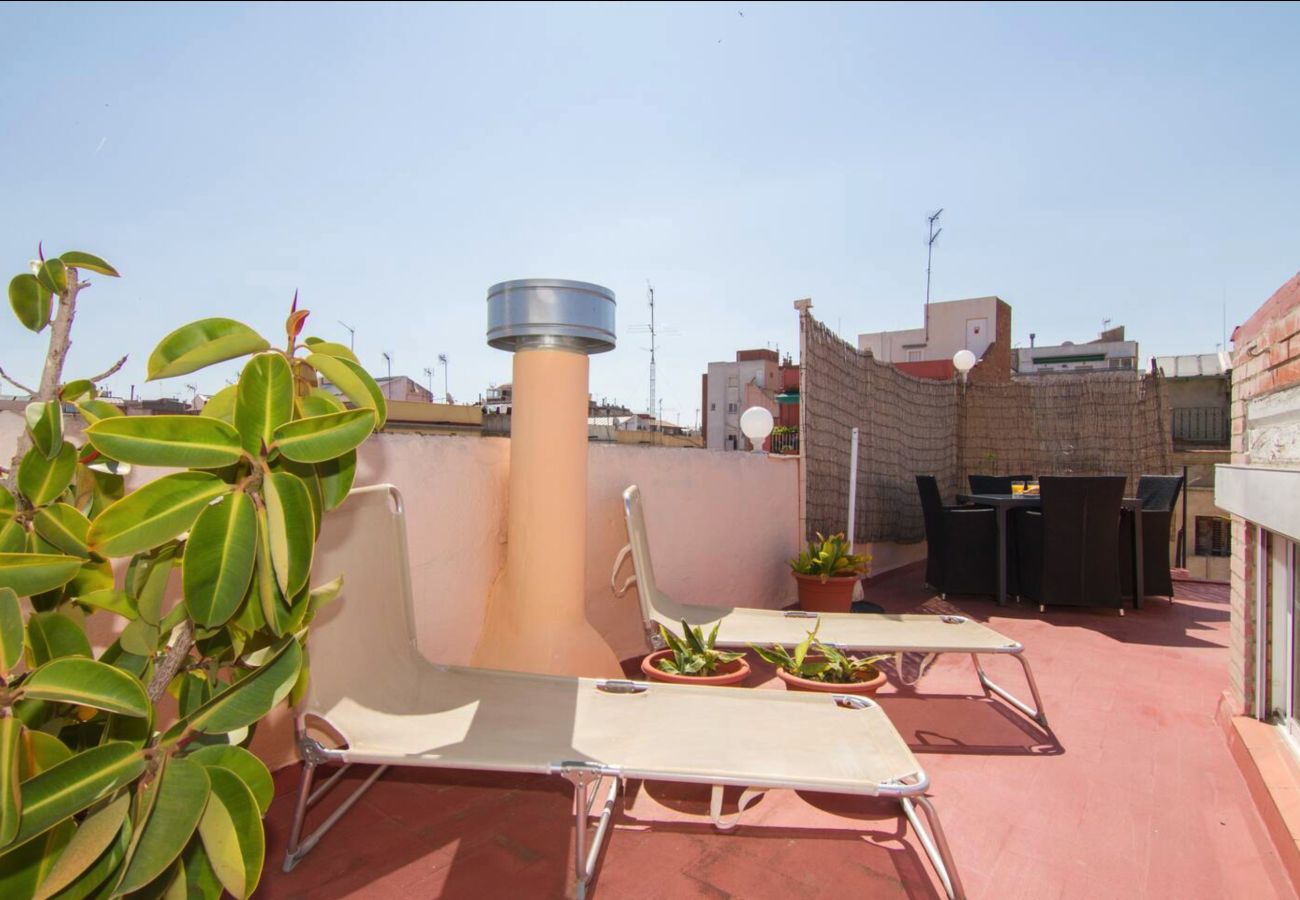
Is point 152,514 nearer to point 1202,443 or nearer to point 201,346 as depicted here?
point 201,346

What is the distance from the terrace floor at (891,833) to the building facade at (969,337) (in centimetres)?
1590

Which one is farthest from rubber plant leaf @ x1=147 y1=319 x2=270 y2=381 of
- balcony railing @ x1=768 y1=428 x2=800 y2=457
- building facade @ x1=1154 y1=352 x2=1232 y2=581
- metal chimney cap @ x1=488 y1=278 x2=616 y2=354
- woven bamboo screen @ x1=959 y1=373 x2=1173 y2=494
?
building facade @ x1=1154 y1=352 x2=1232 y2=581

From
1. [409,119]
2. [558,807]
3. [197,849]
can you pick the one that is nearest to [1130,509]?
[558,807]

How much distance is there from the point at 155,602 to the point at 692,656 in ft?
6.29

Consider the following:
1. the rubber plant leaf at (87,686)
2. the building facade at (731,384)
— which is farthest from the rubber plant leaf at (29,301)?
the building facade at (731,384)

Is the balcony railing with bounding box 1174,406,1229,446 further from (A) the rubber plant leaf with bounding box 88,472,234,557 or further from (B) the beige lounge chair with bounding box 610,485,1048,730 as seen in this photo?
(A) the rubber plant leaf with bounding box 88,472,234,557

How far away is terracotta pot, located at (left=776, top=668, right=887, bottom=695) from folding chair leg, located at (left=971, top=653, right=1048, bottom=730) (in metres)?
0.72

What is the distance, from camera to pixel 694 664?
2.74 m

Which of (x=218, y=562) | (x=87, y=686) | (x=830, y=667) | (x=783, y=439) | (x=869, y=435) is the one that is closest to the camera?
(x=87, y=686)

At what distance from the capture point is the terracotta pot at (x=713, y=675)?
2.63 m

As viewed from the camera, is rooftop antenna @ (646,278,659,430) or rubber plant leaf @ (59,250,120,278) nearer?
rubber plant leaf @ (59,250,120,278)

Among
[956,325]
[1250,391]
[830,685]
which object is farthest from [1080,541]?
[956,325]

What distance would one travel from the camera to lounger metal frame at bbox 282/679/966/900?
1.68 metres

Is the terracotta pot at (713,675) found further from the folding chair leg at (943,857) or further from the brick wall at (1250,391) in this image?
the brick wall at (1250,391)
